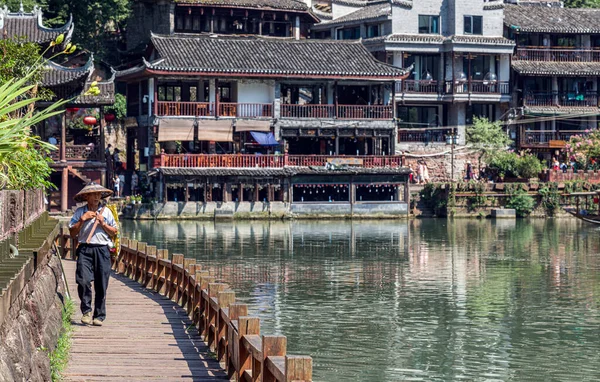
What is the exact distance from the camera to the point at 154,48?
5912cm

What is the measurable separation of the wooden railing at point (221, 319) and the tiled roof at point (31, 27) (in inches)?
1117

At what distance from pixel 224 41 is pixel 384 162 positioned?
1077 cm

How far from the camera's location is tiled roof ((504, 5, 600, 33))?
68188 mm

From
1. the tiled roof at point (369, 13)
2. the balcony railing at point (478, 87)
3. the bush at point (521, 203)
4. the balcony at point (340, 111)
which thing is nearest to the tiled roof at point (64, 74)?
the balcony at point (340, 111)

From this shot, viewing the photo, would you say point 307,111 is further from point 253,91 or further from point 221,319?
point 221,319

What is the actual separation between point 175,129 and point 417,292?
28905mm

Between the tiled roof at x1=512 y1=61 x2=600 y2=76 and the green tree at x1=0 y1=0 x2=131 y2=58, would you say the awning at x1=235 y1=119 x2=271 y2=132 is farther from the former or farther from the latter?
the tiled roof at x1=512 y1=61 x2=600 y2=76

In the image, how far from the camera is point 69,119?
5919 cm

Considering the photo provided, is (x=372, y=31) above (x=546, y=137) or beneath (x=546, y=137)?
above

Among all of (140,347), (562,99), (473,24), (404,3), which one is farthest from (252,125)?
(140,347)

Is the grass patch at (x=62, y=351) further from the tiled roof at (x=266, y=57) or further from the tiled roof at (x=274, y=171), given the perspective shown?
the tiled roof at (x=266, y=57)

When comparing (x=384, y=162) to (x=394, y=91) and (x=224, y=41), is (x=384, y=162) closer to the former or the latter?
(x=394, y=91)

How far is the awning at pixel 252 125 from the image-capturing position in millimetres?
59156

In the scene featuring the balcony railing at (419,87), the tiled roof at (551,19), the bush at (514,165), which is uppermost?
the tiled roof at (551,19)
